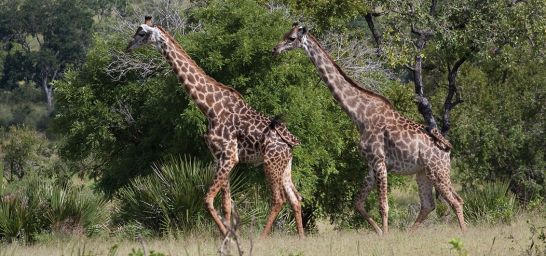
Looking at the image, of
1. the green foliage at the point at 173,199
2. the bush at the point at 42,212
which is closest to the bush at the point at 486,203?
the green foliage at the point at 173,199

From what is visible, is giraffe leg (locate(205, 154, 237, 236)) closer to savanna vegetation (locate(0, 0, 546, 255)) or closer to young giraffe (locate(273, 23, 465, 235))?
savanna vegetation (locate(0, 0, 546, 255))

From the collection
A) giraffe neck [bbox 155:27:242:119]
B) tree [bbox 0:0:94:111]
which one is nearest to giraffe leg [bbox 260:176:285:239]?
giraffe neck [bbox 155:27:242:119]

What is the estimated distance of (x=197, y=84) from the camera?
50.7 ft

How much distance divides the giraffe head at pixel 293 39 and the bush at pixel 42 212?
3709 millimetres

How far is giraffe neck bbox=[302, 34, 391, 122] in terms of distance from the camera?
1580cm

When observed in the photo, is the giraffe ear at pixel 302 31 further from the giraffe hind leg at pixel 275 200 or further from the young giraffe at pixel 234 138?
the giraffe hind leg at pixel 275 200

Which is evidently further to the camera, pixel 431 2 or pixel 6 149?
pixel 6 149

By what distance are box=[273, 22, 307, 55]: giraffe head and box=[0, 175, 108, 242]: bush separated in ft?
12.2

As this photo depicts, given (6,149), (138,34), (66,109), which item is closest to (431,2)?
(66,109)

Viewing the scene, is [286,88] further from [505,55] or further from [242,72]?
[505,55]

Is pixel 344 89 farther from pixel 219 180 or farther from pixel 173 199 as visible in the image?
pixel 173 199

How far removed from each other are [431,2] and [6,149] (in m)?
22.4

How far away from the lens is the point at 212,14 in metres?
21.0

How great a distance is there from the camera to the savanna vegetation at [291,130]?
50.3 feet
